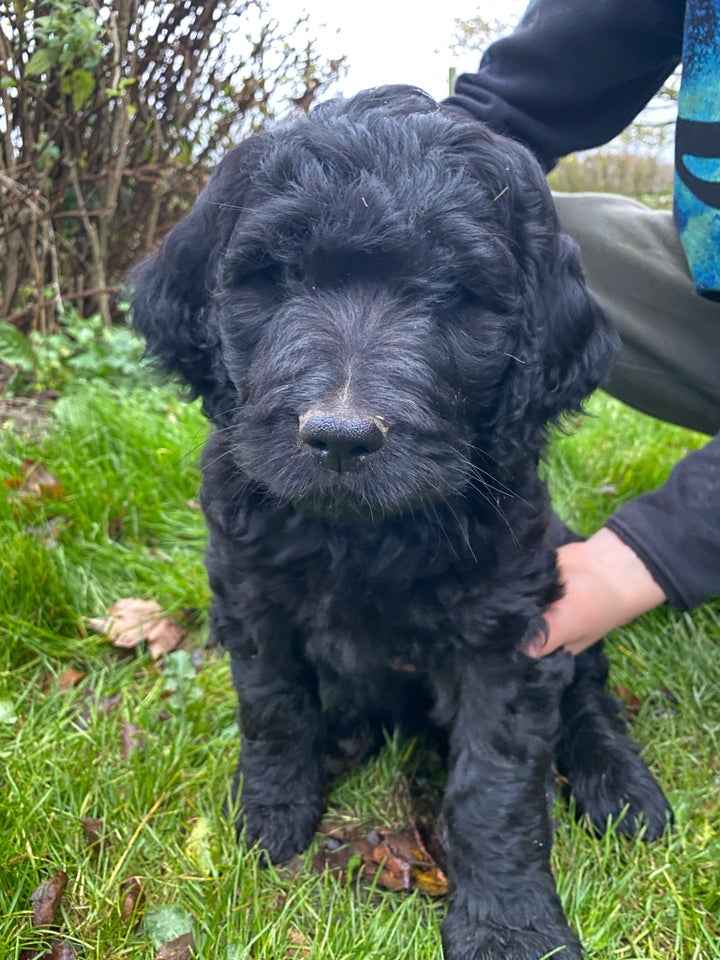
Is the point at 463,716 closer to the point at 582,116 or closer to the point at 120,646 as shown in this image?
the point at 120,646

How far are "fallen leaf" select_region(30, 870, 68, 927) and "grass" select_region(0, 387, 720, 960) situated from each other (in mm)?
19

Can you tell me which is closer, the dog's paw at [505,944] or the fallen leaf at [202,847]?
the dog's paw at [505,944]

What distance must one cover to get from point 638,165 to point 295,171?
7086 millimetres

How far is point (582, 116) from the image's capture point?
98.0 inches

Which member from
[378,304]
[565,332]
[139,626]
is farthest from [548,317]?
[139,626]

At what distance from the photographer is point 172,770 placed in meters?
2.08

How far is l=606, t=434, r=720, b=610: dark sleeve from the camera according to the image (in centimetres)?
215

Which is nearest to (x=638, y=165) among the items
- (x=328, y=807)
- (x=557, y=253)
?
(x=557, y=253)

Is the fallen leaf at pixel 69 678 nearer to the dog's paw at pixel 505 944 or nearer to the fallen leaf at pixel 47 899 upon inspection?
the fallen leaf at pixel 47 899

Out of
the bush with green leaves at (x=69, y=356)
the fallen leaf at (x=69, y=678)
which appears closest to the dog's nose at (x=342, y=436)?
the fallen leaf at (x=69, y=678)

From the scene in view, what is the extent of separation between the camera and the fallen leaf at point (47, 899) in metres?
1.66

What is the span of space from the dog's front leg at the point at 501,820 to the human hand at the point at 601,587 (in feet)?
0.86

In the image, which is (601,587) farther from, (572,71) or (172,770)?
(572,71)

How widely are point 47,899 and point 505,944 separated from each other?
0.96 meters
